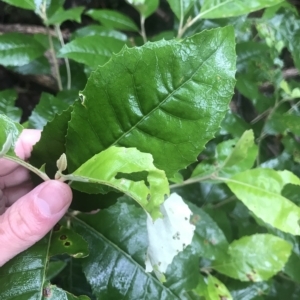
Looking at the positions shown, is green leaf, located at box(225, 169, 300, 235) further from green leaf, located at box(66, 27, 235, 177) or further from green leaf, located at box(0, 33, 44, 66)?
green leaf, located at box(0, 33, 44, 66)

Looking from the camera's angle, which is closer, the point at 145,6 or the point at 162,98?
the point at 162,98

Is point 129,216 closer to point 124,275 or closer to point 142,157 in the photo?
point 124,275

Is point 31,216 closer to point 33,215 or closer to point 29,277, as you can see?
point 33,215

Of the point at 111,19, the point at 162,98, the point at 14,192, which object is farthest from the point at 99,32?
the point at 162,98

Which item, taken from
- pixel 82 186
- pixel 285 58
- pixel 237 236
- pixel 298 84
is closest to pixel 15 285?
pixel 82 186

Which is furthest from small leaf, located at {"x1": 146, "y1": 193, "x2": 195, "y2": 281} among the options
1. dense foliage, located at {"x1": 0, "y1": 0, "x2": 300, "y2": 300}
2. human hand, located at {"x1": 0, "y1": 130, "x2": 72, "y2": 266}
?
human hand, located at {"x1": 0, "y1": 130, "x2": 72, "y2": 266}

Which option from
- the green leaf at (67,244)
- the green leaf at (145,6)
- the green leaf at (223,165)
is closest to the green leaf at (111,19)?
the green leaf at (145,6)
